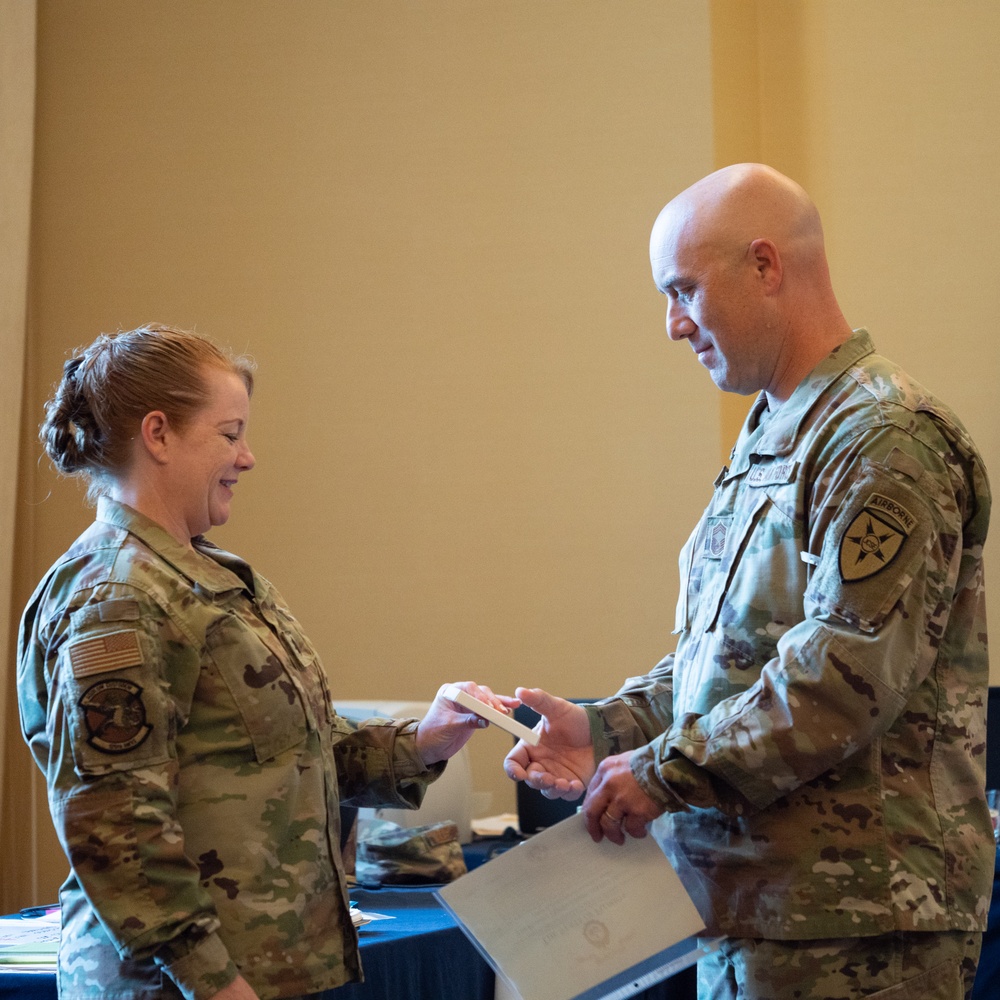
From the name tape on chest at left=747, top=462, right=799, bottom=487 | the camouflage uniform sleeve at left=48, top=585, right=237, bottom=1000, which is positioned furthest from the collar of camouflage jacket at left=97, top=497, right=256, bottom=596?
the name tape on chest at left=747, top=462, right=799, bottom=487

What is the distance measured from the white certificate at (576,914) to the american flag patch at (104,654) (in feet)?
1.65

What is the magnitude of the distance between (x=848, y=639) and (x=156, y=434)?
942 mm

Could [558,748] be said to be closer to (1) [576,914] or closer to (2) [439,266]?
(1) [576,914]

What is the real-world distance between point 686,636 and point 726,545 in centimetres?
18

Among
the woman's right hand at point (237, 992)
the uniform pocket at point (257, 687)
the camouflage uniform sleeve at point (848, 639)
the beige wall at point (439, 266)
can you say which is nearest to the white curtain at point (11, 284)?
the beige wall at point (439, 266)

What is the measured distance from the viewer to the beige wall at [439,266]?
4172mm

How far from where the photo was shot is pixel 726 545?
1.79 metres

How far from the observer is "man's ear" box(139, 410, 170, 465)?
65.8 inches

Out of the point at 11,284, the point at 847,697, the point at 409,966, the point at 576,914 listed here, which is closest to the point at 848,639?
the point at 847,697

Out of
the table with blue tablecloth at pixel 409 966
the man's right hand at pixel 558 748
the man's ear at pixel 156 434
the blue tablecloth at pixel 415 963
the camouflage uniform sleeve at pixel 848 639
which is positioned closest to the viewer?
the camouflage uniform sleeve at pixel 848 639

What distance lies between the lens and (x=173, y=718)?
5.03ft

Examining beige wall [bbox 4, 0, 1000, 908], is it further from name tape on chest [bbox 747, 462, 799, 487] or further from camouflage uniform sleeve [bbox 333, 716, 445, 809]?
name tape on chest [bbox 747, 462, 799, 487]

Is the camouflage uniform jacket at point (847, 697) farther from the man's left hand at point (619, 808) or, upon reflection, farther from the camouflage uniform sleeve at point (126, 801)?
the camouflage uniform sleeve at point (126, 801)

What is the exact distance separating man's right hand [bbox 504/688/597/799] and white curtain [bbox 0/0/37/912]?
90.9 inches
